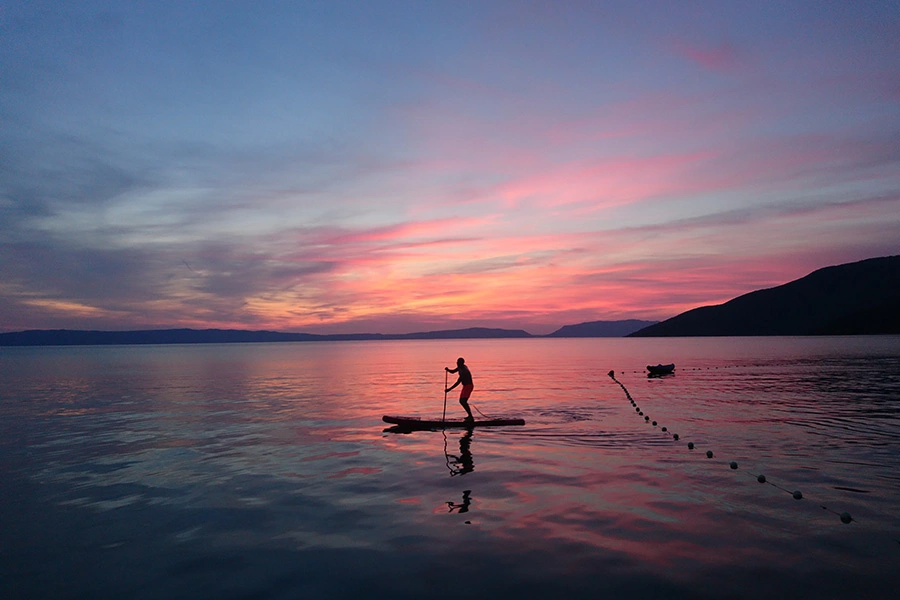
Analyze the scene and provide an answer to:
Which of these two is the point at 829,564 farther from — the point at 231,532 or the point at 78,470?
the point at 78,470

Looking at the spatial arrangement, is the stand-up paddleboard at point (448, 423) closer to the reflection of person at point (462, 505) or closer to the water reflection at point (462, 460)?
the water reflection at point (462, 460)

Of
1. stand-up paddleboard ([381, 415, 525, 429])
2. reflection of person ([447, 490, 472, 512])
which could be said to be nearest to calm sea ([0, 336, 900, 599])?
reflection of person ([447, 490, 472, 512])

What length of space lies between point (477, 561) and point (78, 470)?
16.8m

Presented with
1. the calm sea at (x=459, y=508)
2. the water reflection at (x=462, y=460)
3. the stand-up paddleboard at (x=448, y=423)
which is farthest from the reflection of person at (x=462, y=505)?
the stand-up paddleboard at (x=448, y=423)

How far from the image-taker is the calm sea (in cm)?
1048

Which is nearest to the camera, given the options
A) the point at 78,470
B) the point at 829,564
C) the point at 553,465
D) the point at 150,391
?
the point at 829,564

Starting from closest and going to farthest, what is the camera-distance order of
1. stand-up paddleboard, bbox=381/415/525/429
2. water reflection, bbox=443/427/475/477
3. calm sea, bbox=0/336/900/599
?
calm sea, bbox=0/336/900/599, water reflection, bbox=443/427/475/477, stand-up paddleboard, bbox=381/415/525/429

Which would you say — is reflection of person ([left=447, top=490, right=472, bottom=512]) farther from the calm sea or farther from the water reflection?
the water reflection

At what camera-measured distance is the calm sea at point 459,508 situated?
34.4 ft

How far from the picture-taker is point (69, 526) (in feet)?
46.0

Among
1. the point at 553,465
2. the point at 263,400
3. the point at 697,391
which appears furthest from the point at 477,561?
the point at 697,391

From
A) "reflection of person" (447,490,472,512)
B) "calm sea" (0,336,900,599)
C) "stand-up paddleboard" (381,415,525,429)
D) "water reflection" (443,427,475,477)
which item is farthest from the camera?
"stand-up paddleboard" (381,415,525,429)

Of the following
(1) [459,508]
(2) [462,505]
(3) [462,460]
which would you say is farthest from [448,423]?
(1) [459,508]

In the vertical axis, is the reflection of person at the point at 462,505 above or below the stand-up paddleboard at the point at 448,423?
below
